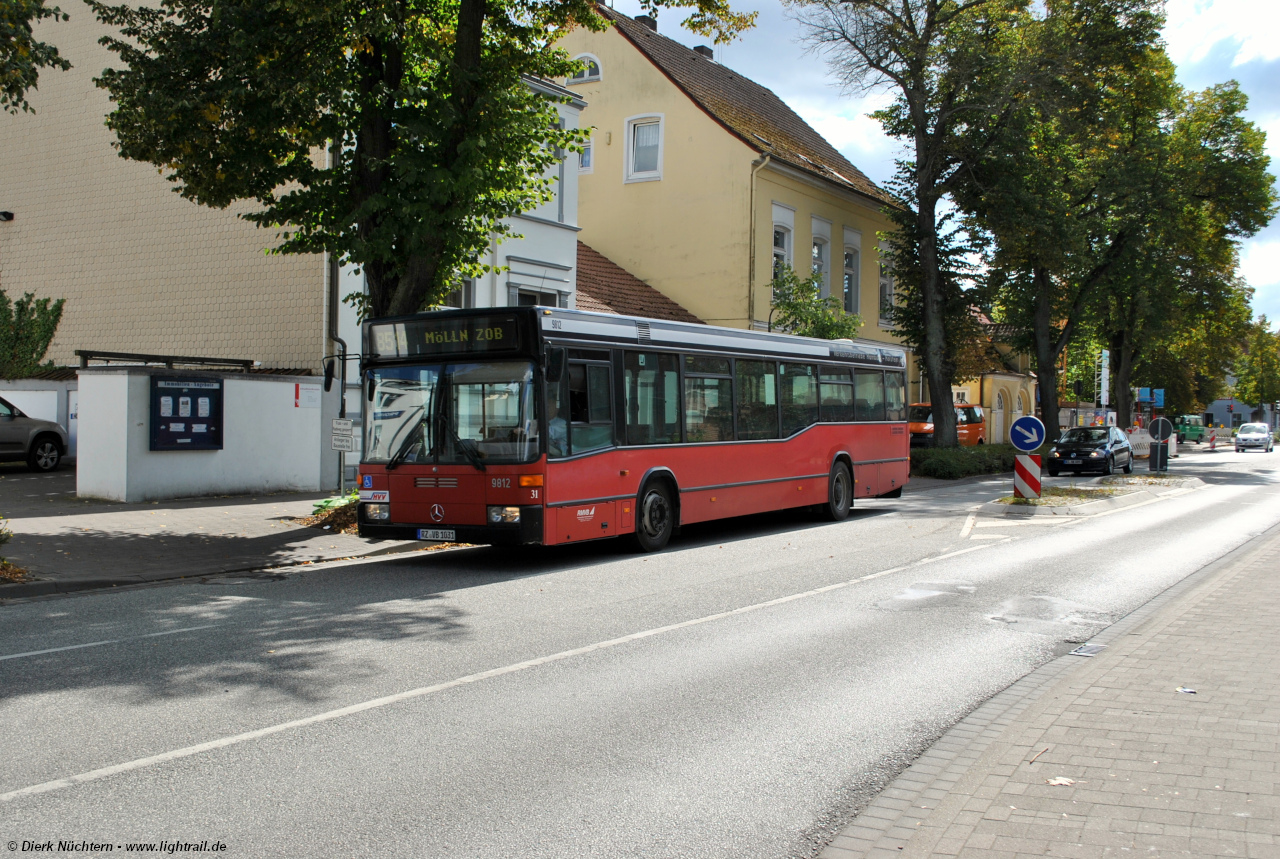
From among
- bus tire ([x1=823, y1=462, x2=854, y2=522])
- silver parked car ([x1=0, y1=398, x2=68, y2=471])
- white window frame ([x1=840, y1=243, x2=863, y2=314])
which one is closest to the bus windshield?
bus tire ([x1=823, y1=462, x2=854, y2=522])

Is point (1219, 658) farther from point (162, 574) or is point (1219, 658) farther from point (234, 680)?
point (162, 574)

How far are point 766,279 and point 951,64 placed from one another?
789 cm

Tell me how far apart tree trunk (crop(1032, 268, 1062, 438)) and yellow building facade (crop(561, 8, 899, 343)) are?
307 inches

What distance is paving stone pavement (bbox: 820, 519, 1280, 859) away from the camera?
12.8ft

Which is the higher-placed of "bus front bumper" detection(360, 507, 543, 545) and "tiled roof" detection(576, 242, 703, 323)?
"tiled roof" detection(576, 242, 703, 323)

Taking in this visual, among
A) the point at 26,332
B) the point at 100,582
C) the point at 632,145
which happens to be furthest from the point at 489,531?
the point at 632,145

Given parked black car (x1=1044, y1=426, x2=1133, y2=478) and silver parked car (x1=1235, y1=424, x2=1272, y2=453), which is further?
silver parked car (x1=1235, y1=424, x2=1272, y2=453)

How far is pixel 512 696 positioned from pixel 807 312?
22.1 meters

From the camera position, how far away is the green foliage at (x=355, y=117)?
12617mm

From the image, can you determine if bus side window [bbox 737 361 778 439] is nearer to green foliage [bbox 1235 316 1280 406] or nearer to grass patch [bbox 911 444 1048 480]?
grass patch [bbox 911 444 1048 480]

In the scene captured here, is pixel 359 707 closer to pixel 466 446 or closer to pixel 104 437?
pixel 466 446

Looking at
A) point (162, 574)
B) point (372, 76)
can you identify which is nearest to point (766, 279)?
point (372, 76)

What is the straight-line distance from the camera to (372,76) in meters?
14.2

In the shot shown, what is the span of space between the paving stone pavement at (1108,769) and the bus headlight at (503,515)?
226 inches
